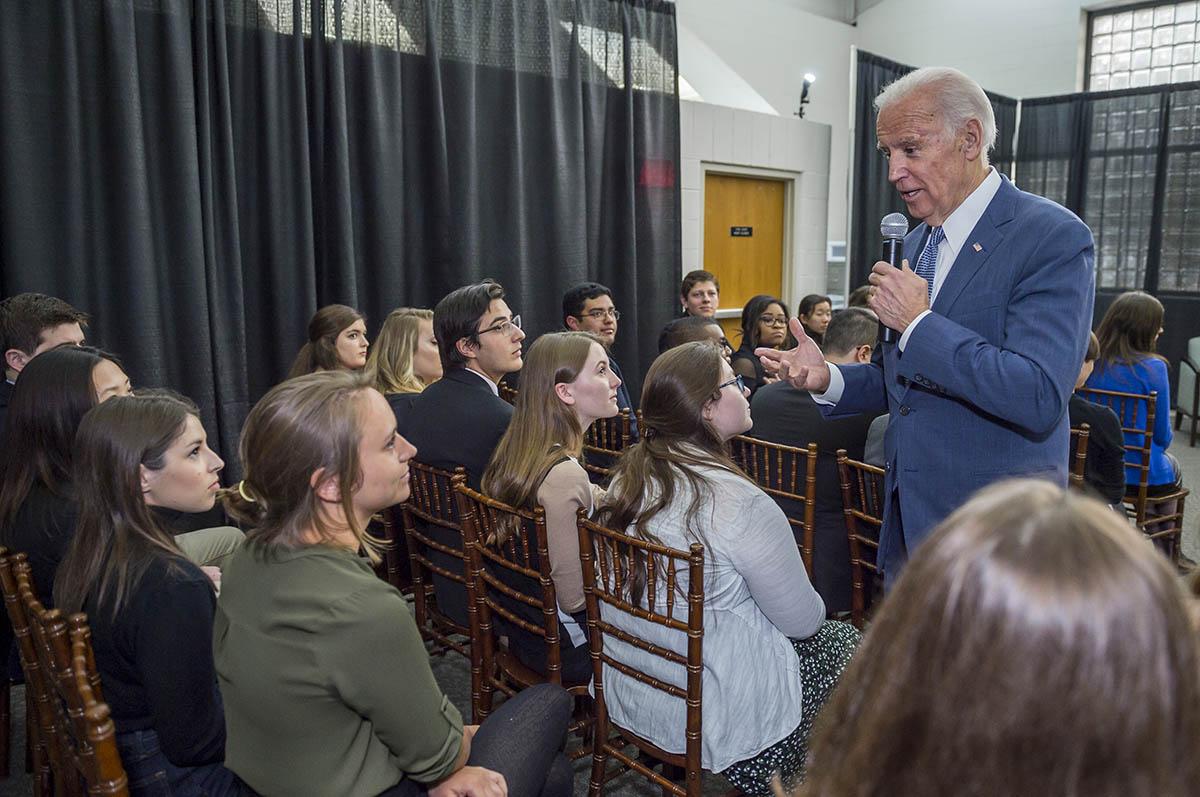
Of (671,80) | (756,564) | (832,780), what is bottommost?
(756,564)

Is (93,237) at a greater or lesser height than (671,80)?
lesser

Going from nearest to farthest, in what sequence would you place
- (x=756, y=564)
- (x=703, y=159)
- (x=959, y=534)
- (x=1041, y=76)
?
(x=959, y=534), (x=756, y=564), (x=703, y=159), (x=1041, y=76)

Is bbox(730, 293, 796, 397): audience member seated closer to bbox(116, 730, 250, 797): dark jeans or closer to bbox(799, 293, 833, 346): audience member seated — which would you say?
bbox(799, 293, 833, 346): audience member seated

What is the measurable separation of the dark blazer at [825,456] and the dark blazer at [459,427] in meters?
0.78

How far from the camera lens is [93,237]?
10.7 feet

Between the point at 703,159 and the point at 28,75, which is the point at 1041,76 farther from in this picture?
the point at 28,75

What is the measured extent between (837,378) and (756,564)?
47 centimetres

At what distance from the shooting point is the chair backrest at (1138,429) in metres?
3.07

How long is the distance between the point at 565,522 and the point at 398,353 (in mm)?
1608

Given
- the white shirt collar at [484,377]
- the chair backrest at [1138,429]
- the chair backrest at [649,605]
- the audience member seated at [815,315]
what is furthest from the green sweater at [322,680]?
the audience member seated at [815,315]

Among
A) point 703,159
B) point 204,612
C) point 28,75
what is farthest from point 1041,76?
point 204,612

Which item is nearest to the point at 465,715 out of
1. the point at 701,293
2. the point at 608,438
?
the point at 608,438

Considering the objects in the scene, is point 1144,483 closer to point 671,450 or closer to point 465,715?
point 671,450

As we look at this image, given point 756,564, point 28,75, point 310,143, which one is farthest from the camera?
point 310,143
